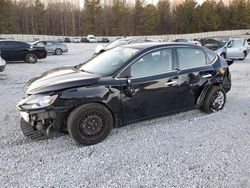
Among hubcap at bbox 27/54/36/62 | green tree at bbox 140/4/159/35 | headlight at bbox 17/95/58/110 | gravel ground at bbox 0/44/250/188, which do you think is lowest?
gravel ground at bbox 0/44/250/188

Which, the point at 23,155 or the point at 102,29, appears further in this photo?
the point at 102,29

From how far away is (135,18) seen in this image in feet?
229

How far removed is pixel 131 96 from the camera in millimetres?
4273

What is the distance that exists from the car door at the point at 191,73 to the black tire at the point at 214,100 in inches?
10.2

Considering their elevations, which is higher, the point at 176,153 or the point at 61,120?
the point at 61,120

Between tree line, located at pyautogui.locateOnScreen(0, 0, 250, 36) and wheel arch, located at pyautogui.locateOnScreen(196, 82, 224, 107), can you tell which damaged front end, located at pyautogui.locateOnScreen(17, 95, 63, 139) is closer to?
wheel arch, located at pyautogui.locateOnScreen(196, 82, 224, 107)

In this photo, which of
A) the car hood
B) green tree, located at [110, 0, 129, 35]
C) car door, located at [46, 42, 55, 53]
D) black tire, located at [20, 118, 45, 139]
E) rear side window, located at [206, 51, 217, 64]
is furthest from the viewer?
green tree, located at [110, 0, 129, 35]

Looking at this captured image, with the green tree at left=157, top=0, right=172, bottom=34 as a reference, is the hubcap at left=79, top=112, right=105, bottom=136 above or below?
below

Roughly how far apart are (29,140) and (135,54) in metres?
2.25

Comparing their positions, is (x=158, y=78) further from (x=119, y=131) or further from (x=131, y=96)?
(x=119, y=131)

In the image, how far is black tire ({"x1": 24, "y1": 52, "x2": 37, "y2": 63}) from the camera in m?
14.8

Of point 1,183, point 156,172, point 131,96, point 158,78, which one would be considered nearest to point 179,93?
point 158,78

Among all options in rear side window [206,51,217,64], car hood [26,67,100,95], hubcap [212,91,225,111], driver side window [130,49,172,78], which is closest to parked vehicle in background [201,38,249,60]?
rear side window [206,51,217,64]

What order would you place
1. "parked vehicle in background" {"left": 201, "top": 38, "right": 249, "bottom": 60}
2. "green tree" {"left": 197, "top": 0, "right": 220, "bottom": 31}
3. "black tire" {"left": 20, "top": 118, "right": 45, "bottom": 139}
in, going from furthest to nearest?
"green tree" {"left": 197, "top": 0, "right": 220, "bottom": 31} < "parked vehicle in background" {"left": 201, "top": 38, "right": 249, "bottom": 60} < "black tire" {"left": 20, "top": 118, "right": 45, "bottom": 139}
